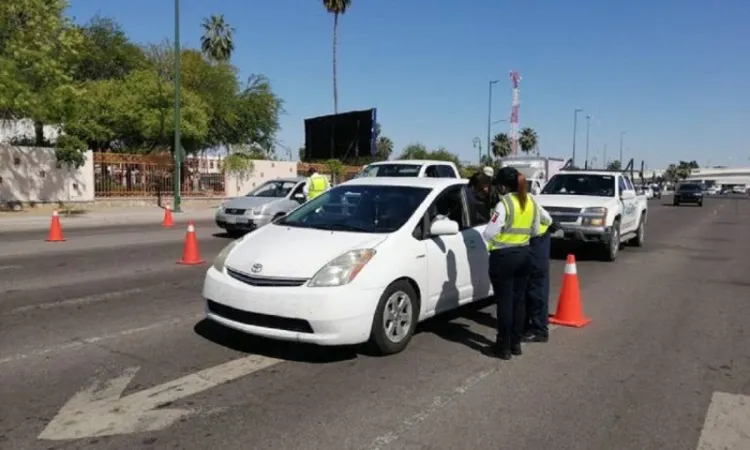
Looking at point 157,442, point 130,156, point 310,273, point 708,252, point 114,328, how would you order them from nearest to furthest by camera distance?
point 157,442 → point 310,273 → point 114,328 → point 708,252 → point 130,156

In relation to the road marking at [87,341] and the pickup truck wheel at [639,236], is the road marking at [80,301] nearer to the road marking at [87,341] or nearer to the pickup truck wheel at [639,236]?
the road marking at [87,341]

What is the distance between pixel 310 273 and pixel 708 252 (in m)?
12.8

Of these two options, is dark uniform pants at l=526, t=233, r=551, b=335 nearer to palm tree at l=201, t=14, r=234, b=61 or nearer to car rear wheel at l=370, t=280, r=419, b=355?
car rear wheel at l=370, t=280, r=419, b=355

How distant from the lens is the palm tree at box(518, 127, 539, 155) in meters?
105

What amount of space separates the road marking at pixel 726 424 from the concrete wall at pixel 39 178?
26.2 metres

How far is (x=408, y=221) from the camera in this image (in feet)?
20.4

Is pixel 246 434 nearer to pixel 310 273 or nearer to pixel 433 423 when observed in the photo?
pixel 433 423

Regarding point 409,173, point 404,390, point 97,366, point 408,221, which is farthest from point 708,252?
point 97,366

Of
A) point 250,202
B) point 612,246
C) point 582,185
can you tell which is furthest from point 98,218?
point 612,246

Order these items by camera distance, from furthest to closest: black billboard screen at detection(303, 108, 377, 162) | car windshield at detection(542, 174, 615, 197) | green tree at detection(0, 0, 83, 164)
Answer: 1. black billboard screen at detection(303, 108, 377, 162)
2. green tree at detection(0, 0, 83, 164)
3. car windshield at detection(542, 174, 615, 197)

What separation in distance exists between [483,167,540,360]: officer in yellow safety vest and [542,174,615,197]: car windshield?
8576 mm

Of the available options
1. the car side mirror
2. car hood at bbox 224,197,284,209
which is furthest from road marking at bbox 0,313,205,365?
car hood at bbox 224,197,284,209

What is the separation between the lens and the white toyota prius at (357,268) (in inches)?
210

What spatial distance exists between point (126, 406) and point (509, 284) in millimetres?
3180
